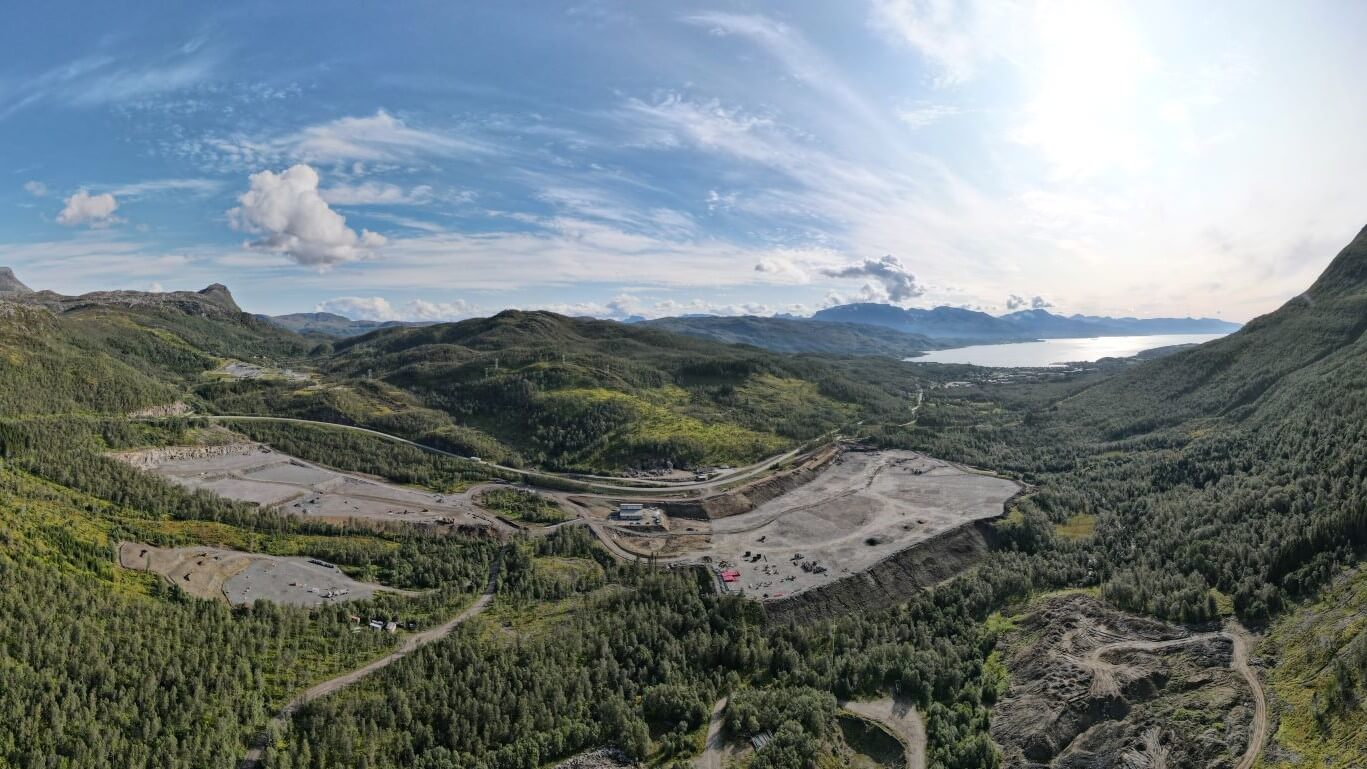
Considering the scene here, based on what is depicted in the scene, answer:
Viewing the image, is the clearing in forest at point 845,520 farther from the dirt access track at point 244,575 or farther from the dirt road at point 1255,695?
A: the dirt access track at point 244,575

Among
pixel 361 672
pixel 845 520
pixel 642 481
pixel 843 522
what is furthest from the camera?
pixel 642 481

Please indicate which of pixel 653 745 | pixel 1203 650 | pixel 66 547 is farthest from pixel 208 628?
pixel 1203 650

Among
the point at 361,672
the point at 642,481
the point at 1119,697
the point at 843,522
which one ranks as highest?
the point at 642,481

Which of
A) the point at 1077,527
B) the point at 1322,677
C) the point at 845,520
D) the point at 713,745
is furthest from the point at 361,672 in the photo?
the point at 1077,527

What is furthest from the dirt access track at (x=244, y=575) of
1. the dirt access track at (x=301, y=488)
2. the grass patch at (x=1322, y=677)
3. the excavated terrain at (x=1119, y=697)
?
the grass patch at (x=1322, y=677)

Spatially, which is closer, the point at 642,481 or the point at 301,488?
the point at 301,488

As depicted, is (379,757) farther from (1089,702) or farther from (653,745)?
(1089,702)

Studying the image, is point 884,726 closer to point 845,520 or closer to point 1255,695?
point 1255,695
